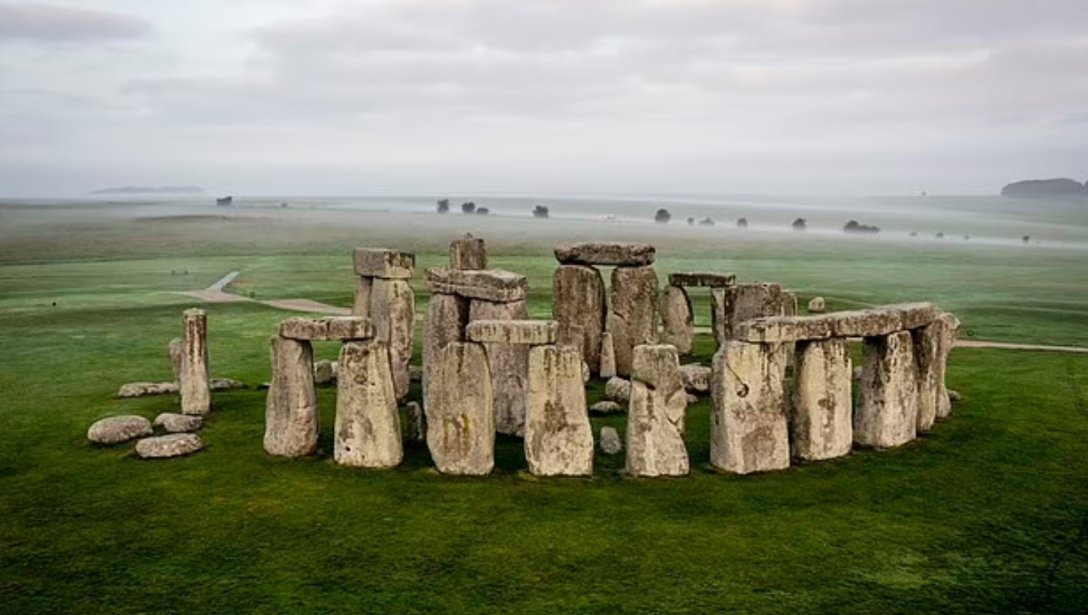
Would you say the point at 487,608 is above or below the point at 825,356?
below

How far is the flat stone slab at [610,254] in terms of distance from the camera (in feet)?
64.7

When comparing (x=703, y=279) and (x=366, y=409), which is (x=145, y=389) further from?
(x=703, y=279)

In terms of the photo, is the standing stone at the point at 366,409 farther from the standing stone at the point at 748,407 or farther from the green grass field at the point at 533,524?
the standing stone at the point at 748,407

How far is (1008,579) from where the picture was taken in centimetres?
965

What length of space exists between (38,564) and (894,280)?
45.6 m

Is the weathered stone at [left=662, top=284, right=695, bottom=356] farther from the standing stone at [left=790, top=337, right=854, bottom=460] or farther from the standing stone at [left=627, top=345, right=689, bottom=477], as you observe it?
the standing stone at [left=627, top=345, right=689, bottom=477]

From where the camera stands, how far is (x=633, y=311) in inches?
787

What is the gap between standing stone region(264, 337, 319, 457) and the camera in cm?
1334

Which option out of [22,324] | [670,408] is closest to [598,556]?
[670,408]

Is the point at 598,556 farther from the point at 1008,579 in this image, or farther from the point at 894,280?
the point at 894,280

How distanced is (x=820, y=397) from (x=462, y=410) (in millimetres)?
5137

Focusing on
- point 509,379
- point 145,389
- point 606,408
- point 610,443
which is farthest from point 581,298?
point 145,389

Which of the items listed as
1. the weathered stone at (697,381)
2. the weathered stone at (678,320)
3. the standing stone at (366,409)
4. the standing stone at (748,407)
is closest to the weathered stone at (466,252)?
the weathered stone at (678,320)

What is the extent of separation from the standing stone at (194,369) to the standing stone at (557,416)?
6486 mm
